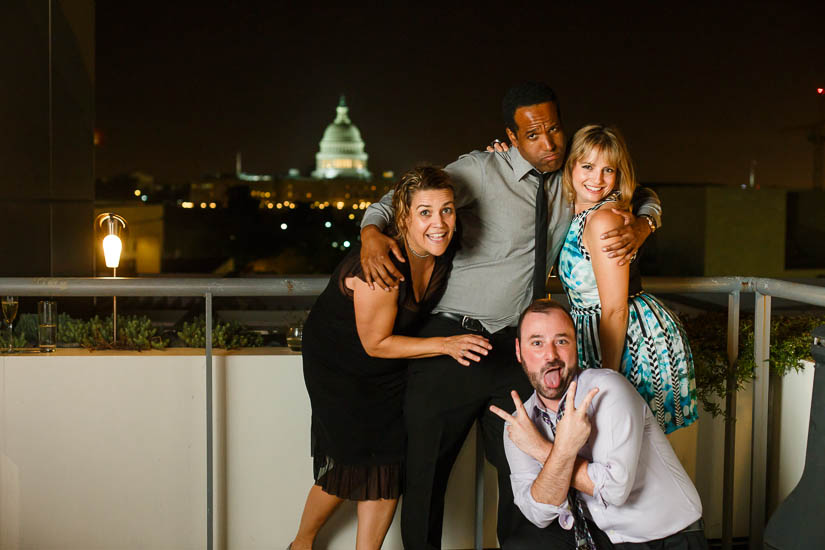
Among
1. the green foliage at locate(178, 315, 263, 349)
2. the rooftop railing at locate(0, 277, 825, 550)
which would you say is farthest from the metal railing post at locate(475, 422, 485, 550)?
the green foliage at locate(178, 315, 263, 349)

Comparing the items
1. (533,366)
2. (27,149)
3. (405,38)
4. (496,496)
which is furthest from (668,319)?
(405,38)

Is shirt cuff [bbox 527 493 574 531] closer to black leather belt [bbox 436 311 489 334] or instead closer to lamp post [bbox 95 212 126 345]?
black leather belt [bbox 436 311 489 334]

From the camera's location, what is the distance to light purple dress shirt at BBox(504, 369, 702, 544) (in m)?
2.06

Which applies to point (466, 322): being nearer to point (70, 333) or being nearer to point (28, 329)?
point (70, 333)

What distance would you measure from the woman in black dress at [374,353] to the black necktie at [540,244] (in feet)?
0.87

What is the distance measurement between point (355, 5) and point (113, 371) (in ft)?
202

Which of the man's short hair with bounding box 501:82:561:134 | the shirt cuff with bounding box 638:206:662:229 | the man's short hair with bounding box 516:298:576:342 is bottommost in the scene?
the man's short hair with bounding box 516:298:576:342

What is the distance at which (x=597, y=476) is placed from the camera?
82.0 inches

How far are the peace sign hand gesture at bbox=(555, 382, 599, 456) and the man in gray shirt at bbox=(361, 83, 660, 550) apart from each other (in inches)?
21.8

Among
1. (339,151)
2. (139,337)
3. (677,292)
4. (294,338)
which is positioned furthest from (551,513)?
(339,151)

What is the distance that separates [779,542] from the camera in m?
2.51

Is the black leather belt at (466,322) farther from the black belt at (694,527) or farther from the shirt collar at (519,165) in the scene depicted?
the black belt at (694,527)

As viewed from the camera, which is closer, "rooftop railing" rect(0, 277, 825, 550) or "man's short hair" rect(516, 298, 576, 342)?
"man's short hair" rect(516, 298, 576, 342)

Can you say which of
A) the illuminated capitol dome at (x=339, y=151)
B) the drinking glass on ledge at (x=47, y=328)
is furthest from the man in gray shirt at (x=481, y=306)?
the illuminated capitol dome at (x=339, y=151)
